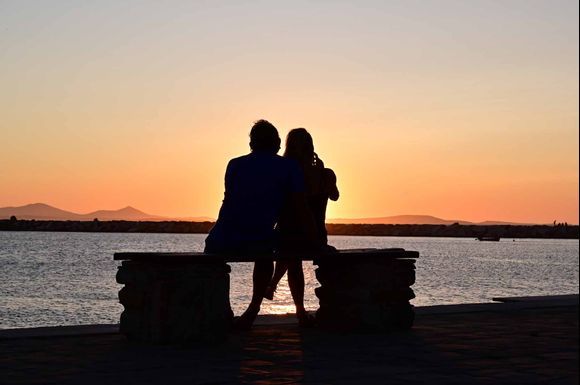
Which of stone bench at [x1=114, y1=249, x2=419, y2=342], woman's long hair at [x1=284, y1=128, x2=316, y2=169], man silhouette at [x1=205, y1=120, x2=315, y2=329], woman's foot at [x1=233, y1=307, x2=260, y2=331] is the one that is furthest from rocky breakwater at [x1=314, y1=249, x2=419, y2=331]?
woman's long hair at [x1=284, y1=128, x2=316, y2=169]

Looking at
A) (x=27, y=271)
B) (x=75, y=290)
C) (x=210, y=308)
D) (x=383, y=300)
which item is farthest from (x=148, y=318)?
(x=27, y=271)

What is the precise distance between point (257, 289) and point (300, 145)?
148cm

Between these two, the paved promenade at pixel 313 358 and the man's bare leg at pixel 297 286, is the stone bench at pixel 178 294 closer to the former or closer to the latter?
the paved promenade at pixel 313 358

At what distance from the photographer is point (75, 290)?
134 ft

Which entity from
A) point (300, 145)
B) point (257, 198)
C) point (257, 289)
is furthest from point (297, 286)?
point (300, 145)

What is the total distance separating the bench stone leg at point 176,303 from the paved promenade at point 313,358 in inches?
8.1

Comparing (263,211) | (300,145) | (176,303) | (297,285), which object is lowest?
(176,303)

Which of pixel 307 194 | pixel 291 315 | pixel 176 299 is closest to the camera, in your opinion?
pixel 176 299

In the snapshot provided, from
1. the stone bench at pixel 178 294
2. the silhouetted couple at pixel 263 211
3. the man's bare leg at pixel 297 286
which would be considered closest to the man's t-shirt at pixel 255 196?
the silhouetted couple at pixel 263 211

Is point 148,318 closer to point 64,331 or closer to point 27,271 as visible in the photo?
point 64,331

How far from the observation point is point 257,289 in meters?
9.05

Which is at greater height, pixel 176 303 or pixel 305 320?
pixel 176 303

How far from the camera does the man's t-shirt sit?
342 inches

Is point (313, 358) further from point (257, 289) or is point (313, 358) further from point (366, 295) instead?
point (366, 295)
